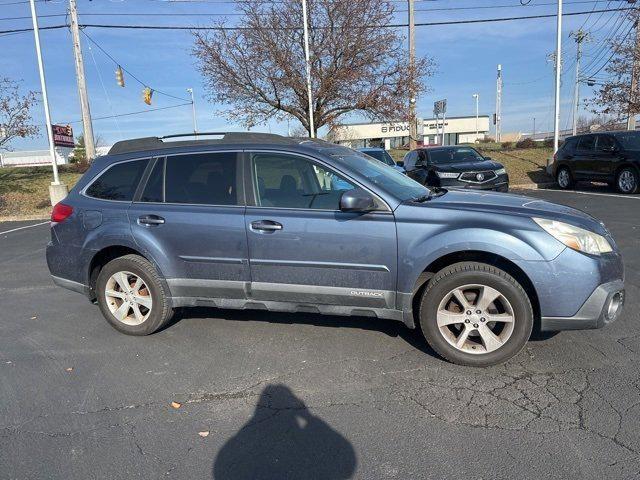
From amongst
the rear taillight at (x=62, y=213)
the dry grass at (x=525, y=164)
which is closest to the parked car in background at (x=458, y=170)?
the dry grass at (x=525, y=164)

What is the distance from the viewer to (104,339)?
4.72m

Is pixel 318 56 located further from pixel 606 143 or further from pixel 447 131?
pixel 447 131

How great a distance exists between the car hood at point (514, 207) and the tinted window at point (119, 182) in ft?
8.70

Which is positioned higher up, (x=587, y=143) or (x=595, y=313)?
(x=587, y=143)

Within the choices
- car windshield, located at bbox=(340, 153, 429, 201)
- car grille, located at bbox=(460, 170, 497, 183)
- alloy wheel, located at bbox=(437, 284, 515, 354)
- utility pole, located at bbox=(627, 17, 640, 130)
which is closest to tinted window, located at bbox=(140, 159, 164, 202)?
car windshield, located at bbox=(340, 153, 429, 201)

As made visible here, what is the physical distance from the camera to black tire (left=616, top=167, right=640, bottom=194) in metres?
13.8

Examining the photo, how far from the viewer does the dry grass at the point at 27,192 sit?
1577cm

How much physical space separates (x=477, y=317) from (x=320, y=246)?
1304 mm

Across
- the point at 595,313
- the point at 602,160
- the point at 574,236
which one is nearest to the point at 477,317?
the point at 595,313

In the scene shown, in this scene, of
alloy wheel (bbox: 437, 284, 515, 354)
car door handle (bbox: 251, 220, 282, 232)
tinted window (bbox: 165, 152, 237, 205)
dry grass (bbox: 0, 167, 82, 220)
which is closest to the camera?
alloy wheel (bbox: 437, 284, 515, 354)

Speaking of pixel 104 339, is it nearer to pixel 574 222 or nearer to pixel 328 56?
pixel 574 222

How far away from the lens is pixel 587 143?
1530cm

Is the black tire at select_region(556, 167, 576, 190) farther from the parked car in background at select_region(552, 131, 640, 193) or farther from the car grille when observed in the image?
the car grille

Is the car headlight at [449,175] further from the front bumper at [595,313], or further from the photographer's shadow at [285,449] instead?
the photographer's shadow at [285,449]
